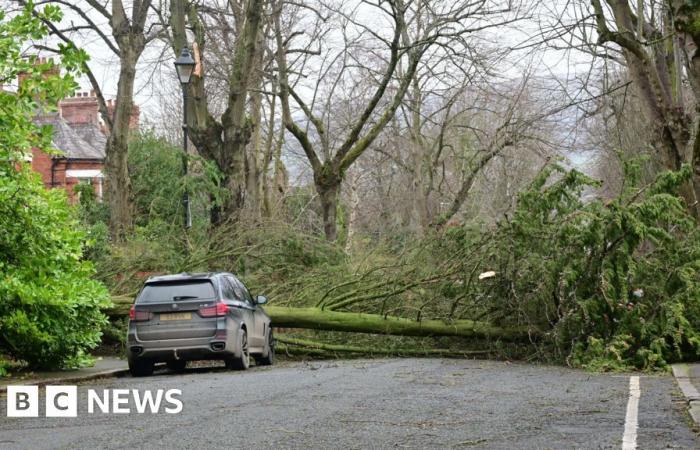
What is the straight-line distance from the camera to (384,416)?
10.8 meters

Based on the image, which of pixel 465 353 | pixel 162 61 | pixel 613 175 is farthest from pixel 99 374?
pixel 613 175

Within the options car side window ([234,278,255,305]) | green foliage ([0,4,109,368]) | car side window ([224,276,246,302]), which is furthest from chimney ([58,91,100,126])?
green foliage ([0,4,109,368])

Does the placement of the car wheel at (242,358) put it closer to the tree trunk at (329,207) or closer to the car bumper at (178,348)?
the car bumper at (178,348)

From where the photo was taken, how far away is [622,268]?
18000 millimetres

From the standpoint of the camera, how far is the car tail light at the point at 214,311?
17.9 meters

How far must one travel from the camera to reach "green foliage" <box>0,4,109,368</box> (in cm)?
1526

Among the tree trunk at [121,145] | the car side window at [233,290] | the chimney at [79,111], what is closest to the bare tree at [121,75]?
the tree trunk at [121,145]

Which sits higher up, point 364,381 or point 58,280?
point 58,280

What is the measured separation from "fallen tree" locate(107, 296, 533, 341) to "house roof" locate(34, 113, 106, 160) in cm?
3706

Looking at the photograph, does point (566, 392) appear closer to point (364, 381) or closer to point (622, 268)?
point (364, 381)

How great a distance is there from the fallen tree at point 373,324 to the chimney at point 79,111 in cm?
4383

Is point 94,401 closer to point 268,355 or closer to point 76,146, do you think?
point 268,355

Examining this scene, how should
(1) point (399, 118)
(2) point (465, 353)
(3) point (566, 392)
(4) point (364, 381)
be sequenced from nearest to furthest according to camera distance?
(3) point (566, 392)
(4) point (364, 381)
(2) point (465, 353)
(1) point (399, 118)

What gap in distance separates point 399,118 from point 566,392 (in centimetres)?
4052
